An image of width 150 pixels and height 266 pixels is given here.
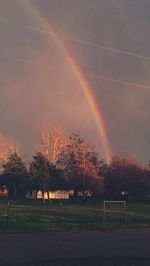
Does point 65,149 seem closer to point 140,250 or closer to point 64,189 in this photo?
point 64,189

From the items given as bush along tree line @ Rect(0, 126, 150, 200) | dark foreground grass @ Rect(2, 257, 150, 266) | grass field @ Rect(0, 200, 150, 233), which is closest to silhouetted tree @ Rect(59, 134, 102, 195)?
bush along tree line @ Rect(0, 126, 150, 200)

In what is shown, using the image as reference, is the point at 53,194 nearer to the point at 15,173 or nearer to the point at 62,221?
the point at 15,173

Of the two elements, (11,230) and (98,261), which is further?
(11,230)

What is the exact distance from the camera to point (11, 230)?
30.4m

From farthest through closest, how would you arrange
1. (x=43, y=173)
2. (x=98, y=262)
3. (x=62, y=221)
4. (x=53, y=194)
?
(x=53, y=194) → (x=43, y=173) → (x=62, y=221) → (x=98, y=262)

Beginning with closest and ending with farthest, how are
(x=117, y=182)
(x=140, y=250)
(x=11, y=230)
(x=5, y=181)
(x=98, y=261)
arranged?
(x=98, y=261)
(x=140, y=250)
(x=11, y=230)
(x=117, y=182)
(x=5, y=181)

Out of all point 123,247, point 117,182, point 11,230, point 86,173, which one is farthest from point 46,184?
point 123,247

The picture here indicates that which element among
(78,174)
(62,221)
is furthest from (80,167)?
(62,221)

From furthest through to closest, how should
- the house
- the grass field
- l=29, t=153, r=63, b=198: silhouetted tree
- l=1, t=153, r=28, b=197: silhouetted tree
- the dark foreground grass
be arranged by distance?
the house → l=1, t=153, r=28, b=197: silhouetted tree → l=29, t=153, r=63, b=198: silhouetted tree → the grass field → the dark foreground grass

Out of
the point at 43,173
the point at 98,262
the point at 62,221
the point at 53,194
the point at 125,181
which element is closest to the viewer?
the point at 98,262

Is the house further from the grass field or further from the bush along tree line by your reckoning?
the grass field

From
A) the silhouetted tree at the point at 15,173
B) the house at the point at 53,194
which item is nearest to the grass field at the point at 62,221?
the silhouetted tree at the point at 15,173

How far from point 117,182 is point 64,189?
1854 cm

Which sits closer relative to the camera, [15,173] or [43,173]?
[43,173]
